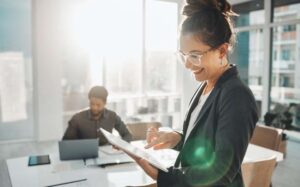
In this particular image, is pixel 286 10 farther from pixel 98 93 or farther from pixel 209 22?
pixel 209 22

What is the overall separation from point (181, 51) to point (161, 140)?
0.38 meters

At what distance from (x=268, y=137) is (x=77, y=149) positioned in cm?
158

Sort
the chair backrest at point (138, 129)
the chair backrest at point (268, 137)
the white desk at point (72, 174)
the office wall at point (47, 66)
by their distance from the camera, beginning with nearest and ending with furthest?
the white desk at point (72, 174) → the chair backrest at point (268, 137) → the chair backrest at point (138, 129) → the office wall at point (47, 66)

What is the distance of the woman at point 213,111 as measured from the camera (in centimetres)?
80

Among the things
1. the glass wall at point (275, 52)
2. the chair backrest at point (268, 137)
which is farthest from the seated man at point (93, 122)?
the glass wall at point (275, 52)

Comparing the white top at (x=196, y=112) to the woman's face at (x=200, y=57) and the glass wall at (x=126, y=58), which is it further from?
the glass wall at (x=126, y=58)

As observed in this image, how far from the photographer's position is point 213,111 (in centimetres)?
87

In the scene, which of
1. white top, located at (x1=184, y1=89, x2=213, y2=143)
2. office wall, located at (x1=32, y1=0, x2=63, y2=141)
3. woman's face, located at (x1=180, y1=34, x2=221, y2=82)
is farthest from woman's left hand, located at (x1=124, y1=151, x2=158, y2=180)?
office wall, located at (x1=32, y1=0, x2=63, y2=141)

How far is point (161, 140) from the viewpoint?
1.17 m

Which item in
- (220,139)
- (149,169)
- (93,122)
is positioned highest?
(220,139)

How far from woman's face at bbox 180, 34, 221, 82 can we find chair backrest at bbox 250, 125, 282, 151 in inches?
70.3

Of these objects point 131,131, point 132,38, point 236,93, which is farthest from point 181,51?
point 132,38

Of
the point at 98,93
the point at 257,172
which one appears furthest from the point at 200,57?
the point at 98,93

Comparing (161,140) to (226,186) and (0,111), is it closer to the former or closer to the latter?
(226,186)
